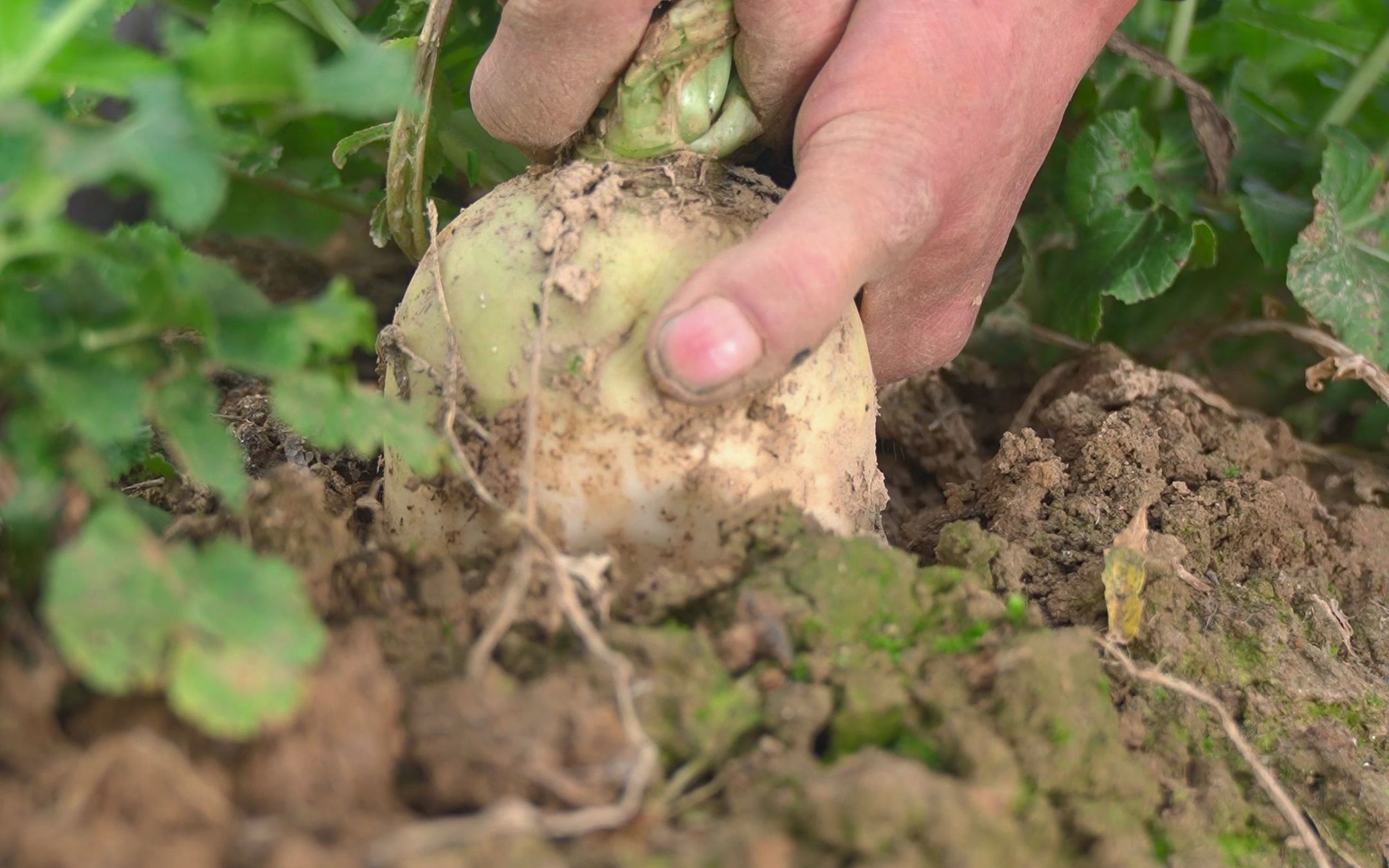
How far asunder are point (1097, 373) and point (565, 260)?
1.35 metres

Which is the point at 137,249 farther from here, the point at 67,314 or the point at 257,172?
the point at 257,172

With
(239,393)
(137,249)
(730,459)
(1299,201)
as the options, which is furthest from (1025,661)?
(1299,201)

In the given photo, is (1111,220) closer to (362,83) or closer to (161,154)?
(362,83)

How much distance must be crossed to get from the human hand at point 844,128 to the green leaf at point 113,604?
65cm

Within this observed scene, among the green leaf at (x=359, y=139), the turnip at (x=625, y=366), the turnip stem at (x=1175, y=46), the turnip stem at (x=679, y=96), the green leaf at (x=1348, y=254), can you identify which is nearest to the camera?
the turnip at (x=625, y=366)

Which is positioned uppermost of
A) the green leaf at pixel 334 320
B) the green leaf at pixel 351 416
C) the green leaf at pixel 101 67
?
the green leaf at pixel 101 67

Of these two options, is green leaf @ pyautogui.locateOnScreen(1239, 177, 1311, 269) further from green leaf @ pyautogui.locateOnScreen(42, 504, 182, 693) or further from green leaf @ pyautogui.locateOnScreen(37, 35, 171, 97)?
green leaf @ pyautogui.locateOnScreen(42, 504, 182, 693)

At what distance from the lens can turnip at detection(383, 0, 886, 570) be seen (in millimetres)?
1494

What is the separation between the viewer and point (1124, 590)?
1.60 metres

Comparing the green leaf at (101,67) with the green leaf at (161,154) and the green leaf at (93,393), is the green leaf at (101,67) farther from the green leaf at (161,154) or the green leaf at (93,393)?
the green leaf at (93,393)

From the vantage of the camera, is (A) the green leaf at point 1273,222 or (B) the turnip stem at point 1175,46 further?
→ (B) the turnip stem at point 1175,46

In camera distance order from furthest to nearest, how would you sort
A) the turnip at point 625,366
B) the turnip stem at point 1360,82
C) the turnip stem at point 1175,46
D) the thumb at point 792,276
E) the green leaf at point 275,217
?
the green leaf at point 275,217
the turnip stem at point 1360,82
the turnip stem at point 1175,46
the turnip at point 625,366
the thumb at point 792,276

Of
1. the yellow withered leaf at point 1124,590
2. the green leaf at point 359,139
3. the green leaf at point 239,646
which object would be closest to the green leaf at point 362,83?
the green leaf at point 239,646

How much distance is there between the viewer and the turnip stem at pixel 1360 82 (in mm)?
3023
